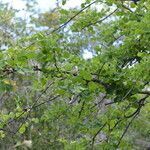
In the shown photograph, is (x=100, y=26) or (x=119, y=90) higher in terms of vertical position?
Answer: (x=100, y=26)

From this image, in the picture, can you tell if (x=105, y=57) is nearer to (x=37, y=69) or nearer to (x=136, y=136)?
(x=37, y=69)

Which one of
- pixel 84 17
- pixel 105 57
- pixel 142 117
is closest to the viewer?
pixel 105 57

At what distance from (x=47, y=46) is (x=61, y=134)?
9518mm

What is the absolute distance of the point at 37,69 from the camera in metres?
3.08

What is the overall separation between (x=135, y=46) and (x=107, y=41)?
78 centimetres

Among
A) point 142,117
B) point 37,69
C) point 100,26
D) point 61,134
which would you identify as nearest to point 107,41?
point 100,26

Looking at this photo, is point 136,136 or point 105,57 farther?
point 136,136

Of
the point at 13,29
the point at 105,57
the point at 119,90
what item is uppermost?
the point at 13,29

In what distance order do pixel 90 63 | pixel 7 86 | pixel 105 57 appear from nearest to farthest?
pixel 7 86 → pixel 90 63 → pixel 105 57

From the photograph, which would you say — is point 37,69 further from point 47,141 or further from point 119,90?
point 47,141

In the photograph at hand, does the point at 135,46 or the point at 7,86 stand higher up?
the point at 135,46

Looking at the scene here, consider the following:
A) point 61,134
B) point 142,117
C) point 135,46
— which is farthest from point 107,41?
point 61,134

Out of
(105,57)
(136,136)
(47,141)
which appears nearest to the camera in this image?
(105,57)

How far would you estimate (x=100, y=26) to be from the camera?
470 cm
